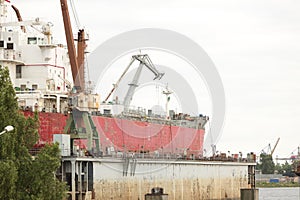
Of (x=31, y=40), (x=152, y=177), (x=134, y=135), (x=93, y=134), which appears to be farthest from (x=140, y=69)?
(x=93, y=134)

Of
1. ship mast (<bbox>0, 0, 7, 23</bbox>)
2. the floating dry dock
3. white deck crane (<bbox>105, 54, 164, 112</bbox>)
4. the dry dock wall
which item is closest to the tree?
the floating dry dock

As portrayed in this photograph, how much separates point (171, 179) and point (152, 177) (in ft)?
14.3

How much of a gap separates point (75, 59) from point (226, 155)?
34761 millimetres

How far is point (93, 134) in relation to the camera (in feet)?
232

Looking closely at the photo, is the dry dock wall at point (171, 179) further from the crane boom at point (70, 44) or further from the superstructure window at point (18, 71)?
the superstructure window at point (18, 71)

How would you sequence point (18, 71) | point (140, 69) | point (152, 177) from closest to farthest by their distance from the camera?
point (152, 177) → point (18, 71) → point (140, 69)

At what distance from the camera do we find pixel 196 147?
11038 centimetres

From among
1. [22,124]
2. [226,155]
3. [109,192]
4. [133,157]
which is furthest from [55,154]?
[226,155]

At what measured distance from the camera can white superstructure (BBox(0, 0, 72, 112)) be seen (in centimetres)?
7788

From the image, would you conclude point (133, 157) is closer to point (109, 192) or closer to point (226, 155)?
point (109, 192)

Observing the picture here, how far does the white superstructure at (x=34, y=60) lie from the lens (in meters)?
77.9

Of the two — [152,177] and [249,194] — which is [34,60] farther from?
[249,194]

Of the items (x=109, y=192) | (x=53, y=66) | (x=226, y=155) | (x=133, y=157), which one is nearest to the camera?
(x=109, y=192)

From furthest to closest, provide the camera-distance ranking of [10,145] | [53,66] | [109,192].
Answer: [53,66], [109,192], [10,145]
